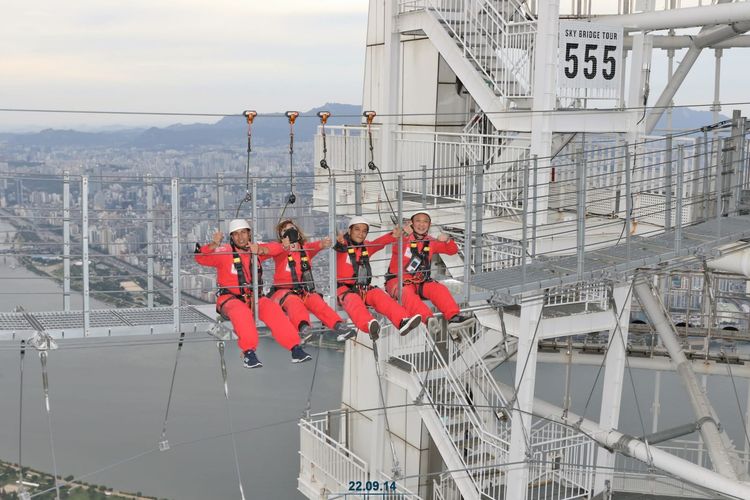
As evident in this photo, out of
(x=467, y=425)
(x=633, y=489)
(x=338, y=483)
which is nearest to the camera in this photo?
(x=467, y=425)

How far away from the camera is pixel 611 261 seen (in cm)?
705

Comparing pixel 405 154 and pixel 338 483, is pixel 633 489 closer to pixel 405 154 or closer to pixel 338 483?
pixel 338 483

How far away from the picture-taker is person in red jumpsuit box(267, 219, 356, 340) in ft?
19.0

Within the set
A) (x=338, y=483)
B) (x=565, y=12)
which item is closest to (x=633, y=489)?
(x=338, y=483)

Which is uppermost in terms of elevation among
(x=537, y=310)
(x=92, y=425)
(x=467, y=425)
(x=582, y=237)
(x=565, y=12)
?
(x=565, y=12)

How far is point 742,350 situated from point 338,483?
487 cm

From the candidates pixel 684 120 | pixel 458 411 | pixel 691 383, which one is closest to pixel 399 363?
pixel 458 411

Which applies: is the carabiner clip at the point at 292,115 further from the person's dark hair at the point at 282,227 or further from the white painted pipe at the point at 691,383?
the white painted pipe at the point at 691,383

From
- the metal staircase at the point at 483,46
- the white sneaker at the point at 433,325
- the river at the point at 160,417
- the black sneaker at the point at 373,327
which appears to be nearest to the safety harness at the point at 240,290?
the black sneaker at the point at 373,327

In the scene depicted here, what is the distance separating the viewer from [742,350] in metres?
10.9

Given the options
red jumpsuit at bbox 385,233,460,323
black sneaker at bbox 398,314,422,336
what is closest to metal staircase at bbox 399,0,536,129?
red jumpsuit at bbox 385,233,460,323

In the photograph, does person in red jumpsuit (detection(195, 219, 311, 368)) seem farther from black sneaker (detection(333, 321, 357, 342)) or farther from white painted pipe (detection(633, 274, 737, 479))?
white painted pipe (detection(633, 274, 737, 479))

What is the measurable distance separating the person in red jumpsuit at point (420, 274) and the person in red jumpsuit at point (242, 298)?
869 millimetres

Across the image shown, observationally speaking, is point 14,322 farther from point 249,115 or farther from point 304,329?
point 249,115
